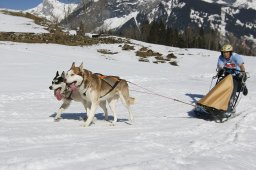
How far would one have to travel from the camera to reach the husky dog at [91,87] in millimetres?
8406

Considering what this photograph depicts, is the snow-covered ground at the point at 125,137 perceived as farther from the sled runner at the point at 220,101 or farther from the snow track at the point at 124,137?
the sled runner at the point at 220,101

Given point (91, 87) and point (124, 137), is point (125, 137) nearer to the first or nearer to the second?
point (124, 137)

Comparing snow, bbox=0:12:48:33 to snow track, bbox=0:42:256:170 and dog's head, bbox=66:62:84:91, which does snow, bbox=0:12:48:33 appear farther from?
dog's head, bbox=66:62:84:91

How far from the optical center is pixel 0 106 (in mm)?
11203

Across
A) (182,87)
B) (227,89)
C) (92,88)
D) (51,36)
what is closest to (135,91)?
(182,87)

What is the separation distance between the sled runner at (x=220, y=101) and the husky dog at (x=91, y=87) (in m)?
2.09

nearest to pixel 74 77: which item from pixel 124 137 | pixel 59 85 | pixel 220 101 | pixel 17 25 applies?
pixel 59 85

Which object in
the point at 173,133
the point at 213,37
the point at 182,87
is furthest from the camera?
the point at 213,37

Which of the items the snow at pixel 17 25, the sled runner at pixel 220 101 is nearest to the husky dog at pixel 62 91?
the sled runner at pixel 220 101

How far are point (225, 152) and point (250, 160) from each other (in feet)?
1.58

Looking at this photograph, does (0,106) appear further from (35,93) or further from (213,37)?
(213,37)

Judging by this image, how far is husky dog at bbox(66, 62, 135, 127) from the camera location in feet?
27.6

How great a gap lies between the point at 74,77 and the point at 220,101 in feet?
12.3

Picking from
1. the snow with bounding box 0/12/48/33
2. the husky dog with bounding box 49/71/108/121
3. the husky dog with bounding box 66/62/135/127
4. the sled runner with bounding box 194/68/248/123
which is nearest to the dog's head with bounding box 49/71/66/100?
the husky dog with bounding box 49/71/108/121
